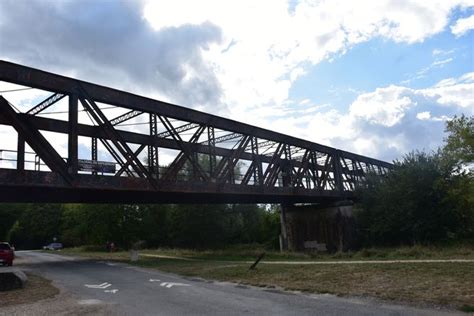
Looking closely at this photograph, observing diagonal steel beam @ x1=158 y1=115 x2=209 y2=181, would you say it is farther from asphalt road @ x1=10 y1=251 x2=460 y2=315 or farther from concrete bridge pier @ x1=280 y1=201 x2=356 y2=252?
concrete bridge pier @ x1=280 y1=201 x2=356 y2=252

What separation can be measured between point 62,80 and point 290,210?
28810mm

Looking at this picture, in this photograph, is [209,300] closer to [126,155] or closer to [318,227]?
[126,155]

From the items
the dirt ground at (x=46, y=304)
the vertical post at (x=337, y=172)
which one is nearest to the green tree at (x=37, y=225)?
the vertical post at (x=337, y=172)

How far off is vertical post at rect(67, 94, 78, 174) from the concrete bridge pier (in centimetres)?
2603

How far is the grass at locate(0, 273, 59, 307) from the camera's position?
14422 millimetres

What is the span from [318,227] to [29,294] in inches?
1255

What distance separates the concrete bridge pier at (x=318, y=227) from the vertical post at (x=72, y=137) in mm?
26031

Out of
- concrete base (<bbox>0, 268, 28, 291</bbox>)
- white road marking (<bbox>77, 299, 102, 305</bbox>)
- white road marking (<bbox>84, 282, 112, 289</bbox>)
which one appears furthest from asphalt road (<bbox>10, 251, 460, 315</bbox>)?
concrete base (<bbox>0, 268, 28, 291</bbox>)

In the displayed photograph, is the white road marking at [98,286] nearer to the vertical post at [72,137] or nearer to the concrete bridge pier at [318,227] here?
the vertical post at [72,137]

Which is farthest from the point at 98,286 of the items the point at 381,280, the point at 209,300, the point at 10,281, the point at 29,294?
the point at 381,280

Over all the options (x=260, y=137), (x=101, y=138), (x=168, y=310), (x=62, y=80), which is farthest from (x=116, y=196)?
(x=168, y=310)

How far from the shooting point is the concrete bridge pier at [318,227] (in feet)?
138

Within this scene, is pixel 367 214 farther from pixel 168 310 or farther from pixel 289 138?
pixel 168 310

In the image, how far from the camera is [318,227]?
4422 centimetres
